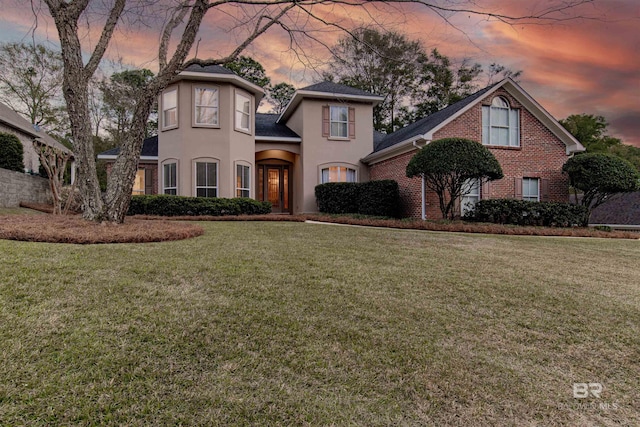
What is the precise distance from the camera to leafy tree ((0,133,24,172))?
13.3 m

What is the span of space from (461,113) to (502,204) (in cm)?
372

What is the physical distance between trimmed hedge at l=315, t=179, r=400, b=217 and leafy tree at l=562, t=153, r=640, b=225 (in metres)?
6.49

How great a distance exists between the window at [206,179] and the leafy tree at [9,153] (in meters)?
7.39

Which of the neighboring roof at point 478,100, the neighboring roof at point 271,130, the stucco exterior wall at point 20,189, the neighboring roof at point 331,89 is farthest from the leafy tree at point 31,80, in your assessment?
the neighboring roof at point 478,100

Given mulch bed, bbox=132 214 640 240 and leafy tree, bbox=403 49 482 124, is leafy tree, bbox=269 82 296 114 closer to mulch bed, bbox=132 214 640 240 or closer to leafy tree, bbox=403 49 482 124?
leafy tree, bbox=403 49 482 124

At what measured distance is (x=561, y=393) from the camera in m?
2.16

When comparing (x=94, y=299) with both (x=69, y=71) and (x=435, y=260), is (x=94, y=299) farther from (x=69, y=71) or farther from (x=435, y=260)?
(x=69, y=71)

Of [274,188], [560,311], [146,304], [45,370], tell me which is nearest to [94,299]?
[146,304]

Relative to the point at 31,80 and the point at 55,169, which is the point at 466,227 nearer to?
the point at 55,169

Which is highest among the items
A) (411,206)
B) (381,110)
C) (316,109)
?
(381,110)

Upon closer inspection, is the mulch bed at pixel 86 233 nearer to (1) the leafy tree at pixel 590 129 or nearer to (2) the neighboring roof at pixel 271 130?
(2) the neighboring roof at pixel 271 130

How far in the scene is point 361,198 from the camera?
13.6 meters

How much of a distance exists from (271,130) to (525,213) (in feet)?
35.5

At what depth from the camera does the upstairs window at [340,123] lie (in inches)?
598
